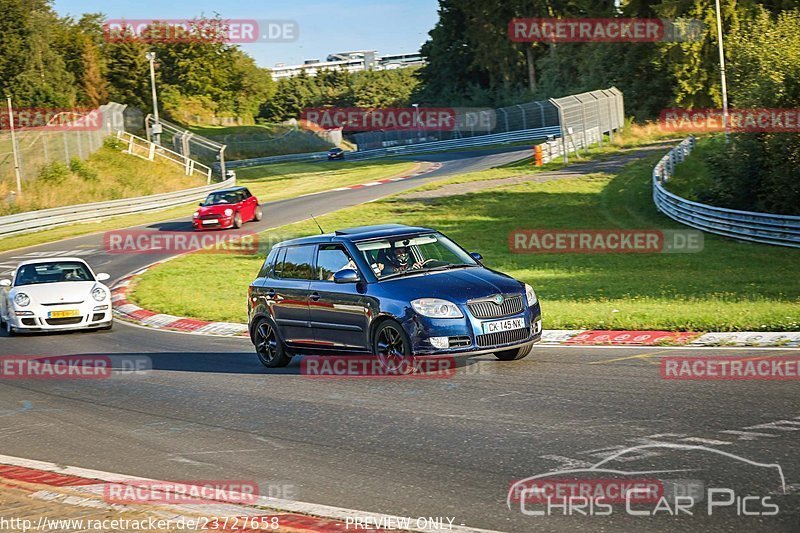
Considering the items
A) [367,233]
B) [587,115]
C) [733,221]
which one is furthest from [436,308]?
[587,115]

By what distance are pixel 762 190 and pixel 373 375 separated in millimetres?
21830

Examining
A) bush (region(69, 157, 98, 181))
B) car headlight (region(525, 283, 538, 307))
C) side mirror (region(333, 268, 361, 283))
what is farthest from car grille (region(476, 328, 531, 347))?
bush (region(69, 157, 98, 181))

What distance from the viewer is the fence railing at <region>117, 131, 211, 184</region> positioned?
57.9 m

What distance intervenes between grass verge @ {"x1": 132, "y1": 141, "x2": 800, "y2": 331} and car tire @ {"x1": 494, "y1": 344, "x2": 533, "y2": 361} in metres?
2.71

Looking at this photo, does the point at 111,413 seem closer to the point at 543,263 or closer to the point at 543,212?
the point at 543,263

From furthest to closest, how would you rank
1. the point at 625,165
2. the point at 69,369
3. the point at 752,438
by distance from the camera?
the point at 625,165, the point at 69,369, the point at 752,438

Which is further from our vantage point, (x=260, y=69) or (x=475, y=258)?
(x=260, y=69)

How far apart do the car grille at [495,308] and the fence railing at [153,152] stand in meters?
48.4

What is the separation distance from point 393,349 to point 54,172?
135 feet

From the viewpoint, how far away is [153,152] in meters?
58.8

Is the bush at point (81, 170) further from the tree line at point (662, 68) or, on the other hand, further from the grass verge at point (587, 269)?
the tree line at point (662, 68)

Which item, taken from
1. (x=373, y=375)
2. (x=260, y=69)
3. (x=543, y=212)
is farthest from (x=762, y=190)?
(x=260, y=69)

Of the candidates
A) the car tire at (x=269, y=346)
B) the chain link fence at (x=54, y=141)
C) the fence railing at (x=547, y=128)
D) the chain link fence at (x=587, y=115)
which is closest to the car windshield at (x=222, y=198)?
the chain link fence at (x=54, y=141)

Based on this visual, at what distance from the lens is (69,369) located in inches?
579
